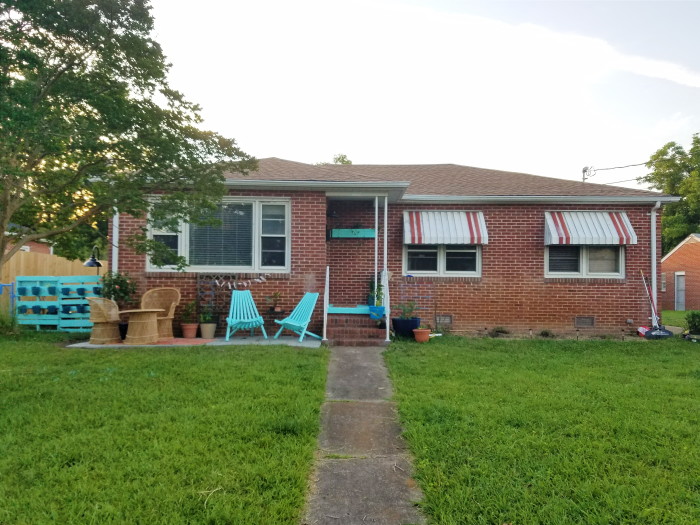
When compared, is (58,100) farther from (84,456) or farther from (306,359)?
(306,359)

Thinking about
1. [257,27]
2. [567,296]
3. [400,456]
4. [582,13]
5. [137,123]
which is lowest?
[400,456]

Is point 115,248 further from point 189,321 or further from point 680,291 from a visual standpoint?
point 680,291

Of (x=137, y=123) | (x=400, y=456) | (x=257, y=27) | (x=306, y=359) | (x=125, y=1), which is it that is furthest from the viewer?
(x=257, y=27)

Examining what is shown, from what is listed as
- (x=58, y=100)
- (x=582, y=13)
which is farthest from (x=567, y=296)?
(x=58, y=100)

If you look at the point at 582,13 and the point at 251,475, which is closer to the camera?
the point at 251,475

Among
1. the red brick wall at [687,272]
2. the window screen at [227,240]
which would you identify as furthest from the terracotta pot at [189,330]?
the red brick wall at [687,272]

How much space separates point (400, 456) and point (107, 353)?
5421mm

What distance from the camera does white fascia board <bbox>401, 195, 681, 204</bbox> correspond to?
902 cm

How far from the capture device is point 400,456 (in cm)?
304

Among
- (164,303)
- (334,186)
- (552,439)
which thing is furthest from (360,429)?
(164,303)

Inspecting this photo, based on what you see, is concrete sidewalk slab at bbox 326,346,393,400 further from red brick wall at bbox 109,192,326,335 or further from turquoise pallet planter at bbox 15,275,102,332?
turquoise pallet planter at bbox 15,275,102,332

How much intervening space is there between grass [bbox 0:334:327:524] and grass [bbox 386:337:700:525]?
99 centimetres

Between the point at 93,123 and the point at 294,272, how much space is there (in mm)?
4692

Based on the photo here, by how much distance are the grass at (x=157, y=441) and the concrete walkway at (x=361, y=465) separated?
0.13 metres
